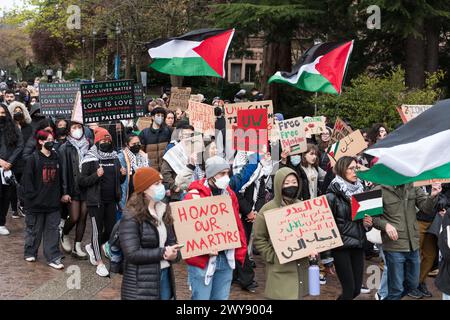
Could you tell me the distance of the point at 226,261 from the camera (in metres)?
6.61

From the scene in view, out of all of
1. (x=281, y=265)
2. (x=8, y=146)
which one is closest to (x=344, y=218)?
(x=281, y=265)

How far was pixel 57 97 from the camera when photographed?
1347 centimetres

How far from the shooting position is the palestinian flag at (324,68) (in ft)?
41.0

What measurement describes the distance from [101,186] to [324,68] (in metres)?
5.02

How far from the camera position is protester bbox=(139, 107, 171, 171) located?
11.5m

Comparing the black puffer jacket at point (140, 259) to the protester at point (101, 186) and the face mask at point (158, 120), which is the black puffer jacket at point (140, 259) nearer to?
the protester at point (101, 186)

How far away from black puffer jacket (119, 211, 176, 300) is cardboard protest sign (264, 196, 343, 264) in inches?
Answer: 49.0

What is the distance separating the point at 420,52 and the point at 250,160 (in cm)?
1505

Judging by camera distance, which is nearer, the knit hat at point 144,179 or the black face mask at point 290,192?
the knit hat at point 144,179

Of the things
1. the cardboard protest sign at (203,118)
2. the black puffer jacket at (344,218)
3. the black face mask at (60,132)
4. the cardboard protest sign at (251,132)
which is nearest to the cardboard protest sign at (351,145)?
the cardboard protest sign at (251,132)

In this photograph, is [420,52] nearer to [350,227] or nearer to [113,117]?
[113,117]

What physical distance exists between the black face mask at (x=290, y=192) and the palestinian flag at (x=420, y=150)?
99cm

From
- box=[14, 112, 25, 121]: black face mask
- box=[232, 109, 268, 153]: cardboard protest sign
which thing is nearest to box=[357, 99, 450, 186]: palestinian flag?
box=[232, 109, 268, 153]: cardboard protest sign

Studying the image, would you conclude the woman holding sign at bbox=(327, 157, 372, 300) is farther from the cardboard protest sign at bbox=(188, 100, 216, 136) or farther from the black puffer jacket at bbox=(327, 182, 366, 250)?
the cardboard protest sign at bbox=(188, 100, 216, 136)
